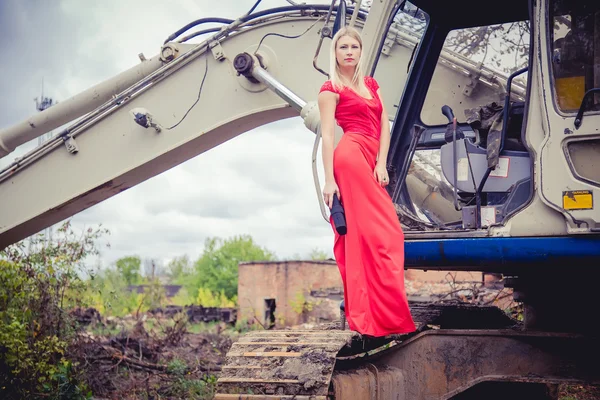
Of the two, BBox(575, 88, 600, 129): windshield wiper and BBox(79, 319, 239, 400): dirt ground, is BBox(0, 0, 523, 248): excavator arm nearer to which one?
BBox(79, 319, 239, 400): dirt ground

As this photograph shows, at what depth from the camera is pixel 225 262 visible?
43.6 meters

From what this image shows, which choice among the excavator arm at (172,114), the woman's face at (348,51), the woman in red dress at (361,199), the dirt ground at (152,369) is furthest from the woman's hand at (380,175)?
the dirt ground at (152,369)

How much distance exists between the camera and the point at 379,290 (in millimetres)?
3479

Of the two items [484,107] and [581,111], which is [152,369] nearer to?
[484,107]

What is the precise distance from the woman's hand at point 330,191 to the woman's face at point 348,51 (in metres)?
0.65

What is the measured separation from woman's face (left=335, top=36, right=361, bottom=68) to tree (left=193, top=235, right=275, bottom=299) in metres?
38.1

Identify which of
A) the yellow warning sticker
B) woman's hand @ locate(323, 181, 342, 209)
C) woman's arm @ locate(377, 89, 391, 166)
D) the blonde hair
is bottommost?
the yellow warning sticker

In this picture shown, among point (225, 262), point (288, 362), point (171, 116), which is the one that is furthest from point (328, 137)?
point (225, 262)

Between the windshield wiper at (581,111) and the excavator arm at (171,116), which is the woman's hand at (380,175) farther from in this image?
the excavator arm at (171,116)

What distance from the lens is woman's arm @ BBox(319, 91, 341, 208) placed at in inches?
141

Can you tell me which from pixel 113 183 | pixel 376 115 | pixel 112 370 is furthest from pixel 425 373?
pixel 112 370

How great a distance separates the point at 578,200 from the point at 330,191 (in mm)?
1193

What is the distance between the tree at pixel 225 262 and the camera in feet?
139

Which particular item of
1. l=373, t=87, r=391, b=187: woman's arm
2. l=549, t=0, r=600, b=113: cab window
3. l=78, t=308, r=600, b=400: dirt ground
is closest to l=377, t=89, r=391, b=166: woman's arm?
l=373, t=87, r=391, b=187: woman's arm
